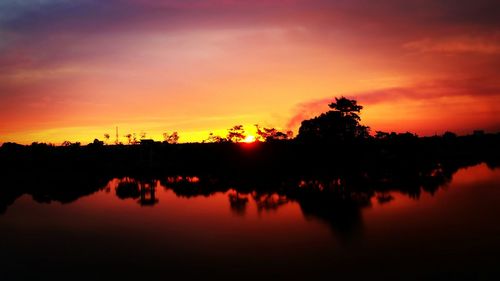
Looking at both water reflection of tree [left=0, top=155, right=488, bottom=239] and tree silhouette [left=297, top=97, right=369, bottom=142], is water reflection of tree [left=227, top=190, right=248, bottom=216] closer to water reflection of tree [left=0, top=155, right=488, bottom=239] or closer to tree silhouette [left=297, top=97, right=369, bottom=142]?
water reflection of tree [left=0, top=155, right=488, bottom=239]

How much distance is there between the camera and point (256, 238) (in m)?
24.8

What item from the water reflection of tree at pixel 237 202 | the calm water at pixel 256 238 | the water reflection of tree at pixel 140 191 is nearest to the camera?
the calm water at pixel 256 238

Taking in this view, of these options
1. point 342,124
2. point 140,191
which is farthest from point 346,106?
point 140,191

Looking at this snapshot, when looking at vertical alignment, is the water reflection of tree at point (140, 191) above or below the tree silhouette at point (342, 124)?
below

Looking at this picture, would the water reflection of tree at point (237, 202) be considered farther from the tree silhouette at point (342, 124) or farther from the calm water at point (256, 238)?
the tree silhouette at point (342, 124)

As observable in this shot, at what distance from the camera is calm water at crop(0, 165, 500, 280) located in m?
18.6

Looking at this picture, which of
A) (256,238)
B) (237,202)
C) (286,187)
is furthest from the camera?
(286,187)

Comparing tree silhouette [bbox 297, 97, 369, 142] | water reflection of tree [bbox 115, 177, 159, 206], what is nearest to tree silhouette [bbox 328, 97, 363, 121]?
tree silhouette [bbox 297, 97, 369, 142]

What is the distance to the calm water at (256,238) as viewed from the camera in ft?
61.0

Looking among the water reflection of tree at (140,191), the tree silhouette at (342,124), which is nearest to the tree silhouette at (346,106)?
the tree silhouette at (342,124)

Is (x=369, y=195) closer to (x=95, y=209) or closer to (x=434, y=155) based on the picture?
(x=95, y=209)

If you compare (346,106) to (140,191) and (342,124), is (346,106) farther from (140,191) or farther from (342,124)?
(140,191)

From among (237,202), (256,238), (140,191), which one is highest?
(140,191)

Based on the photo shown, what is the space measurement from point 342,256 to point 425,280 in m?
4.41
